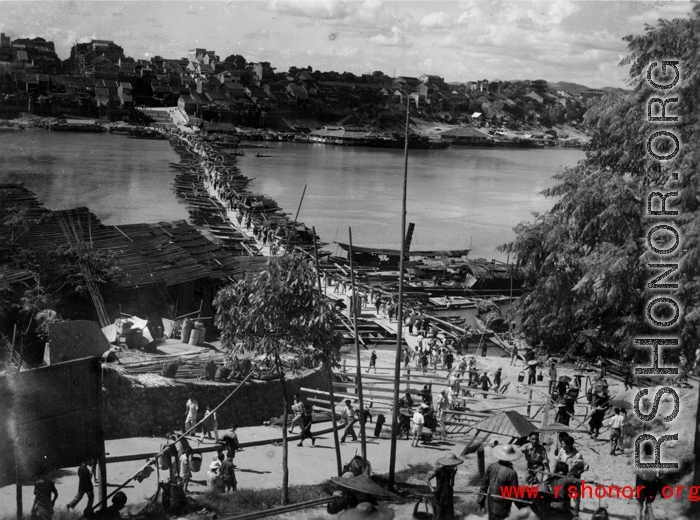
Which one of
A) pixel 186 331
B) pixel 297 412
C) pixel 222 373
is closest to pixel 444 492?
pixel 297 412

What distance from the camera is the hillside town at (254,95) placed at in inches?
2557

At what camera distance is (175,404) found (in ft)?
29.9

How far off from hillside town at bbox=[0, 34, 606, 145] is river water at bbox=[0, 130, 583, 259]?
5.83 m

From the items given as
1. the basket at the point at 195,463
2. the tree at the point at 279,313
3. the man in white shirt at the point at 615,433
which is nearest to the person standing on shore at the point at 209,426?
the basket at the point at 195,463

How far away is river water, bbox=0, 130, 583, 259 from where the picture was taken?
35000 mm

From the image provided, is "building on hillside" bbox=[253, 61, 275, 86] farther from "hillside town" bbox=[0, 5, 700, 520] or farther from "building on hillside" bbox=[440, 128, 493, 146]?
"hillside town" bbox=[0, 5, 700, 520]

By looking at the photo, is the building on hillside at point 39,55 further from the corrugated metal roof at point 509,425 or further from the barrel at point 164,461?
the corrugated metal roof at point 509,425

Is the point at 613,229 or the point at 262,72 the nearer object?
the point at 613,229

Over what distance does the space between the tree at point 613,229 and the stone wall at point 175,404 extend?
16.1 feet

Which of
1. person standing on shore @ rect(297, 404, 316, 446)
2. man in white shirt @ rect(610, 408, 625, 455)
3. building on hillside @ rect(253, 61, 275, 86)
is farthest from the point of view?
building on hillside @ rect(253, 61, 275, 86)

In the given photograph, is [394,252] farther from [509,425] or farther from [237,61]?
[237,61]

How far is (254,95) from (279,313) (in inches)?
3191

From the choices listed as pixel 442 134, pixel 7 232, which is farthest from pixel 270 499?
pixel 442 134

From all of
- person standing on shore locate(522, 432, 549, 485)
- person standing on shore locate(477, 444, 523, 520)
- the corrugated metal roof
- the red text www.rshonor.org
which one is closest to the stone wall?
the corrugated metal roof
